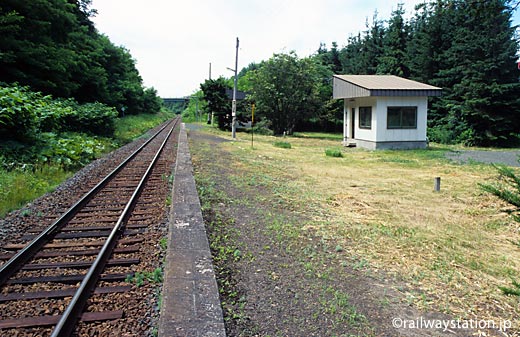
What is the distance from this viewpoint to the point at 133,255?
183 inches

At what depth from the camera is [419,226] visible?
585 centimetres

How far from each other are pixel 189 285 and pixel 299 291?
39.5 inches

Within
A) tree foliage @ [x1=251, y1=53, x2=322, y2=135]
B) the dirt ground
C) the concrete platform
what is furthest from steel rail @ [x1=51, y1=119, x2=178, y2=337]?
tree foliage @ [x1=251, y1=53, x2=322, y2=135]

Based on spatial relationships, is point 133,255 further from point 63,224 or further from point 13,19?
point 13,19

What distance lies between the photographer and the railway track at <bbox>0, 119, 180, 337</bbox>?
3166 millimetres

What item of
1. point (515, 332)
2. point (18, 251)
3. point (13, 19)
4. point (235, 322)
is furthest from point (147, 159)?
point (515, 332)

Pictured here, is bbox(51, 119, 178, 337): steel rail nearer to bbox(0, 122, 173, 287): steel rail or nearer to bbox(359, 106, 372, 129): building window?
bbox(0, 122, 173, 287): steel rail

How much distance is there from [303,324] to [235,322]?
0.53 metres

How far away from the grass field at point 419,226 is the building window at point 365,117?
7048mm

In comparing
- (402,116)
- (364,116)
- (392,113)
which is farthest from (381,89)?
(364,116)

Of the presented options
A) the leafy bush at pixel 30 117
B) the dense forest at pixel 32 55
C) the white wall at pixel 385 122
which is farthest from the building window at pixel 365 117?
the dense forest at pixel 32 55

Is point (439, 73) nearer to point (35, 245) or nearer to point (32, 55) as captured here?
point (32, 55)

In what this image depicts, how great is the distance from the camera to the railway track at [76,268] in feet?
10.4

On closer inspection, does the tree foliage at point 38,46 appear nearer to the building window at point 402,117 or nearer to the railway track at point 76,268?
the railway track at point 76,268
